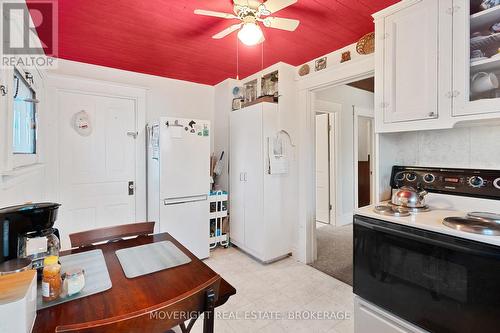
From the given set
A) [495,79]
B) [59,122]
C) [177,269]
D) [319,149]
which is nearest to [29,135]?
[59,122]

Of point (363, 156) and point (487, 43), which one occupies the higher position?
point (487, 43)

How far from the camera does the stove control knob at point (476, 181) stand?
1.41m

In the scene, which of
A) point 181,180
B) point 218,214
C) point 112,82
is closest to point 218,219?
point 218,214

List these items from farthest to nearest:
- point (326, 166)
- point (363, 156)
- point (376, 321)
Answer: point (363, 156) < point (326, 166) < point (376, 321)

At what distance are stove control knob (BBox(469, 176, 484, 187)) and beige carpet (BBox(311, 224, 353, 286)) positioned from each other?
146 centimetres

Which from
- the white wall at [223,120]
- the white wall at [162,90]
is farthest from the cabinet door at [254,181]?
the white wall at [162,90]

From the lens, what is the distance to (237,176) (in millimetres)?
3197

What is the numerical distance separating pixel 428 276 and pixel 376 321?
0.43 meters

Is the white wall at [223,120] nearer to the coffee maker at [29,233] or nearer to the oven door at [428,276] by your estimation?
the oven door at [428,276]

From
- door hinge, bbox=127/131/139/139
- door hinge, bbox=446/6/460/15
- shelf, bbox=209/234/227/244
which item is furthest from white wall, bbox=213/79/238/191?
door hinge, bbox=446/6/460/15

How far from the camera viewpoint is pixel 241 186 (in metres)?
3.12

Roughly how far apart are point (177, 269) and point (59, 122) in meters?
2.49

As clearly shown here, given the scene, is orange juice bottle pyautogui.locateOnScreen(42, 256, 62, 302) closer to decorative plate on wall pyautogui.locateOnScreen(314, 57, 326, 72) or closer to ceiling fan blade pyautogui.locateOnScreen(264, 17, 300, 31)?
ceiling fan blade pyautogui.locateOnScreen(264, 17, 300, 31)

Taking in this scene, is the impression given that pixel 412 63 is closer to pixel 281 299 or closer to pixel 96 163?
pixel 281 299
